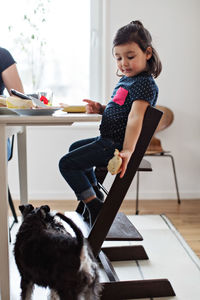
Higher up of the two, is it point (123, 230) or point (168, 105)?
point (168, 105)

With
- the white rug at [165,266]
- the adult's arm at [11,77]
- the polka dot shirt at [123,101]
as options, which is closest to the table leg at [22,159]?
the adult's arm at [11,77]

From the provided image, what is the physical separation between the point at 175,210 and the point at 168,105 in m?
0.88

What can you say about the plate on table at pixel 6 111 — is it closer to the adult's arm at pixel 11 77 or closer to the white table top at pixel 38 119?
the white table top at pixel 38 119

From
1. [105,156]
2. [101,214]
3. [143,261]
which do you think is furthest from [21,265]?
[143,261]

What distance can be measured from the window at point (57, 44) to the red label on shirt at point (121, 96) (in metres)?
1.84

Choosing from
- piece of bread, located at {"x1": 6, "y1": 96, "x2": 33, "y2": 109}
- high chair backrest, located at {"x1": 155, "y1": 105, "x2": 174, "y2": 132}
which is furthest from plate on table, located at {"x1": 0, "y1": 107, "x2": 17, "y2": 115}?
high chair backrest, located at {"x1": 155, "y1": 105, "x2": 174, "y2": 132}

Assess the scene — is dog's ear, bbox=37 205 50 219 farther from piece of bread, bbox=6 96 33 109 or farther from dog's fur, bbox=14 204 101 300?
piece of bread, bbox=6 96 33 109

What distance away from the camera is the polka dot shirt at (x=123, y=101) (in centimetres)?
166

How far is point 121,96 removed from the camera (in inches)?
67.8

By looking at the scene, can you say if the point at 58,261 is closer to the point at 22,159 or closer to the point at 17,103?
the point at 17,103

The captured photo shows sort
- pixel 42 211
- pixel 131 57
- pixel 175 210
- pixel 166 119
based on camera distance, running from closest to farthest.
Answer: pixel 42 211 < pixel 131 57 < pixel 175 210 < pixel 166 119

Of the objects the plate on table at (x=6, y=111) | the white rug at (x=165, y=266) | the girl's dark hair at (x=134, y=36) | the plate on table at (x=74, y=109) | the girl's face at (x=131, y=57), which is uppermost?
the girl's dark hair at (x=134, y=36)

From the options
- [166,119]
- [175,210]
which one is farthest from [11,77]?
[175,210]

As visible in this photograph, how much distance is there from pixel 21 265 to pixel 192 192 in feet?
7.89
